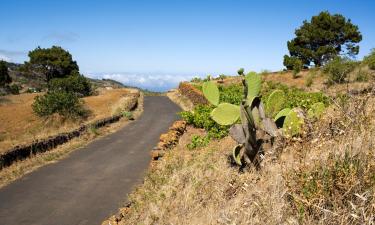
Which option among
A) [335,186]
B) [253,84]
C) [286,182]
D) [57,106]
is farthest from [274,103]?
[57,106]

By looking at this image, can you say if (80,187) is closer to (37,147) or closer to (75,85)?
(37,147)

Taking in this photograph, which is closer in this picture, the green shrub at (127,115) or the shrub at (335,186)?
the shrub at (335,186)

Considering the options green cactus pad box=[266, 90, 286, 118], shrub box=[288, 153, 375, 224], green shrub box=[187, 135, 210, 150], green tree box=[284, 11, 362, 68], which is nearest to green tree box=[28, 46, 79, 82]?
green tree box=[284, 11, 362, 68]

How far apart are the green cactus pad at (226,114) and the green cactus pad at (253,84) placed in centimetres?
57

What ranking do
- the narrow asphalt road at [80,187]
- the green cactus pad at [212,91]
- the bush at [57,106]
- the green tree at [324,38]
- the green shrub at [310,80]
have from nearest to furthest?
the narrow asphalt road at [80,187] < the green cactus pad at [212,91] < the bush at [57,106] < the green shrub at [310,80] < the green tree at [324,38]

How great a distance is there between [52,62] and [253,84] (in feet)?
160

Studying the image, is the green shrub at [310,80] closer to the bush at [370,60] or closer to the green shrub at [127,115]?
the bush at [370,60]

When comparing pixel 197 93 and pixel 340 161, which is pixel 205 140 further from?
pixel 197 93

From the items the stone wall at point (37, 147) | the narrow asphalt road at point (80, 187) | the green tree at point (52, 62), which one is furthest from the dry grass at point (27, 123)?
the green tree at point (52, 62)

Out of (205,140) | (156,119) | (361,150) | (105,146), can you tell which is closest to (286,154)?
(361,150)

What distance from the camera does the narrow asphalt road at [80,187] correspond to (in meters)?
8.65

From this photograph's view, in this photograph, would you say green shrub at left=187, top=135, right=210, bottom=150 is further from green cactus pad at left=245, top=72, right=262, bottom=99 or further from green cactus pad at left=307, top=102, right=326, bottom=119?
green cactus pad at left=307, top=102, right=326, bottom=119

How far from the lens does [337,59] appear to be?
2952 cm

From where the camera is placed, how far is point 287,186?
4.23m
